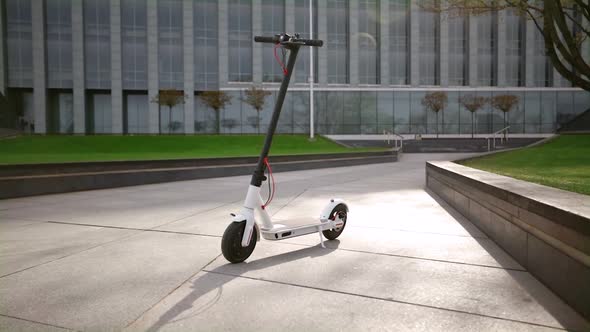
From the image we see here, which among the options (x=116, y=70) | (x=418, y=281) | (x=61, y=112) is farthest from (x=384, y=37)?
(x=418, y=281)

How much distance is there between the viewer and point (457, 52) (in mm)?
49688

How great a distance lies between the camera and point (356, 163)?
24125mm

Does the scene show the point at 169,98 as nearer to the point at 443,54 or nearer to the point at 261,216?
the point at 443,54

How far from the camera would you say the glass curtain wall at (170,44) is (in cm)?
4581

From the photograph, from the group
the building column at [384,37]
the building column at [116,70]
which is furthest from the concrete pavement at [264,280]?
the building column at [384,37]

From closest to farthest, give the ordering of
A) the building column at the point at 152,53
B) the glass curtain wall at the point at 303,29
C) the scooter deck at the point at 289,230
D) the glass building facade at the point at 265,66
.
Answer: the scooter deck at the point at 289,230 → the glass building facade at the point at 265,66 → the building column at the point at 152,53 → the glass curtain wall at the point at 303,29

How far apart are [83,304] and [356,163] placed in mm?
21733

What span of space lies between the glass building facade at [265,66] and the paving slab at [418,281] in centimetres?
4354

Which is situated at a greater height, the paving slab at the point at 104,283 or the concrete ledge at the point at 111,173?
the concrete ledge at the point at 111,173

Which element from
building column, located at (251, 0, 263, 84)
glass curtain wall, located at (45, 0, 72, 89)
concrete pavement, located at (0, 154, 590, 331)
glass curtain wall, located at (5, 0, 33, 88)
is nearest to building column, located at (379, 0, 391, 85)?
building column, located at (251, 0, 263, 84)

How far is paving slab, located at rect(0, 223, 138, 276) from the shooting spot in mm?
4277

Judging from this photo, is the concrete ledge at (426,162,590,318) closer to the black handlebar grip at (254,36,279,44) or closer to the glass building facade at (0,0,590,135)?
the black handlebar grip at (254,36,279,44)

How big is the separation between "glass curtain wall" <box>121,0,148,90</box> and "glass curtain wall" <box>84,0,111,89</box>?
1680 mm

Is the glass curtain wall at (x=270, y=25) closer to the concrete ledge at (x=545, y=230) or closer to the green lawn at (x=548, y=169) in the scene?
the green lawn at (x=548, y=169)
